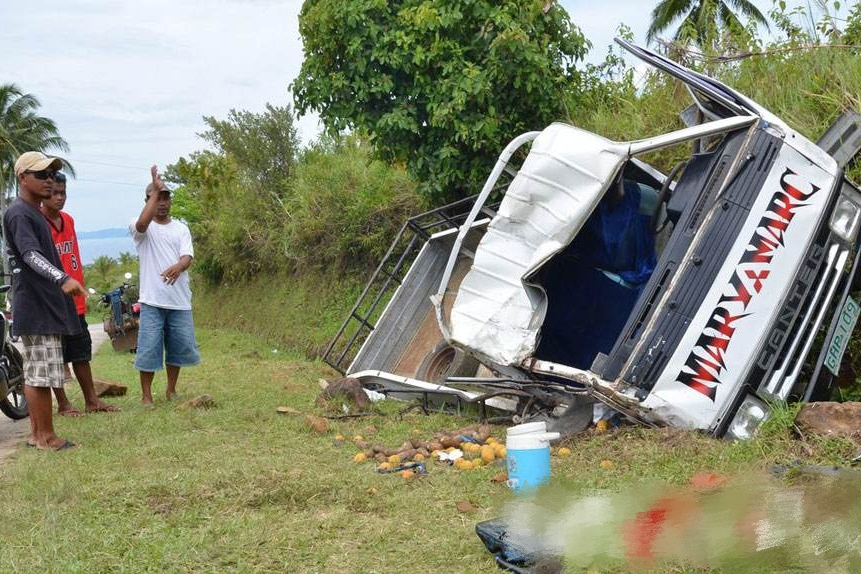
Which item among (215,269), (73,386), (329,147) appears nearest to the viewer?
(73,386)

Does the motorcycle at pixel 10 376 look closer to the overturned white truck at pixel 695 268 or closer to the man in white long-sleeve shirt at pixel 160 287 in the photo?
the man in white long-sleeve shirt at pixel 160 287

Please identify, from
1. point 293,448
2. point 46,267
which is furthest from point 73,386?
point 293,448

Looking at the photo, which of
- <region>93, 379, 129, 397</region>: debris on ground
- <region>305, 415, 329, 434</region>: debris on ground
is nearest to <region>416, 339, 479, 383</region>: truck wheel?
<region>305, 415, 329, 434</region>: debris on ground

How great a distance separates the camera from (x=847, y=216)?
17.8 feet

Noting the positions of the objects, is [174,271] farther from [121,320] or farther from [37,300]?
[121,320]

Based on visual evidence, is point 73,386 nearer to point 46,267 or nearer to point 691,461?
point 46,267

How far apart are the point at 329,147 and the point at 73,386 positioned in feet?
23.1

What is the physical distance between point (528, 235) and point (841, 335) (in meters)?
1.96

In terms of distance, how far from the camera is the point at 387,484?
4.97 meters

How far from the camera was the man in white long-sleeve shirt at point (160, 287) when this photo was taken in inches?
317

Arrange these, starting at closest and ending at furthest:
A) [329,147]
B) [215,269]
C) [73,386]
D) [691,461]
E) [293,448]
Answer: [691,461] → [293,448] → [73,386] → [329,147] → [215,269]

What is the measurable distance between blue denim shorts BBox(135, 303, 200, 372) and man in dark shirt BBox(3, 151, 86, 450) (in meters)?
1.55

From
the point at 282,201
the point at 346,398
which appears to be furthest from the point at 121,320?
the point at 346,398

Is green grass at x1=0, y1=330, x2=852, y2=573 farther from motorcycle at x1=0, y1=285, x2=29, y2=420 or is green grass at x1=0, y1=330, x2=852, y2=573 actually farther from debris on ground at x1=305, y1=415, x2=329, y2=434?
motorcycle at x1=0, y1=285, x2=29, y2=420
